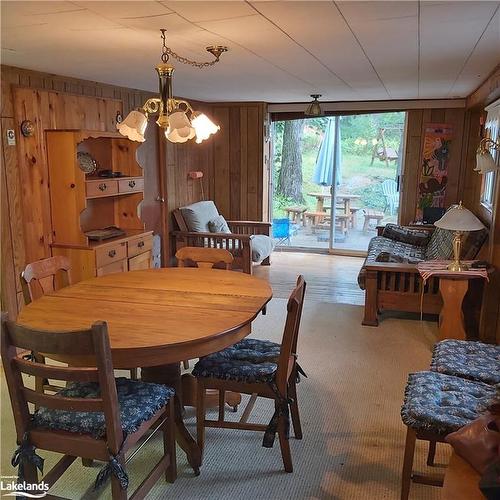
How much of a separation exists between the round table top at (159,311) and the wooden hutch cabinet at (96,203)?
1.14m

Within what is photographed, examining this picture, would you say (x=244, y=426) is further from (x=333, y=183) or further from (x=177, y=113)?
(x=333, y=183)

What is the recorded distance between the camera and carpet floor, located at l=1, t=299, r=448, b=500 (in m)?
2.22

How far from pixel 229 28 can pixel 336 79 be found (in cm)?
217

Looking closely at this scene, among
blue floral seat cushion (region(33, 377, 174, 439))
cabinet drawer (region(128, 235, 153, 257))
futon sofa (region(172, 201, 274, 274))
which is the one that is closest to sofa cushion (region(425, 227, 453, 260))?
futon sofa (region(172, 201, 274, 274))

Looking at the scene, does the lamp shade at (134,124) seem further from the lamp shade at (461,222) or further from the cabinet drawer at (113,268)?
the lamp shade at (461,222)

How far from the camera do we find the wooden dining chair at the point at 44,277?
2.61 meters

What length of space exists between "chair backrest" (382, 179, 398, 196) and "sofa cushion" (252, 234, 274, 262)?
211 cm

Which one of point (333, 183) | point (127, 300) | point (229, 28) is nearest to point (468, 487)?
point (127, 300)

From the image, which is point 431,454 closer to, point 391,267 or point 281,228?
point 391,267

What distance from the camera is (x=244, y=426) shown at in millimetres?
2365

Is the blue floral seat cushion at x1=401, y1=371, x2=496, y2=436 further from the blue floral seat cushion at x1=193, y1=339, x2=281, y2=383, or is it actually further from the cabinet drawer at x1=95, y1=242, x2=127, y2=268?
the cabinet drawer at x1=95, y1=242, x2=127, y2=268

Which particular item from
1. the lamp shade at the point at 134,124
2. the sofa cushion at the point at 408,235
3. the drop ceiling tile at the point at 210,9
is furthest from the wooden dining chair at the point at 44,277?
the sofa cushion at the point at 408,235

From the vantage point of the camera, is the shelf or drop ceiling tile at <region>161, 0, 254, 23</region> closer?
drop ceiling tile at <region>161, 0, 254, 23</region>

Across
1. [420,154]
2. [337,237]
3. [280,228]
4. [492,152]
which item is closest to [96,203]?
[492,152]
